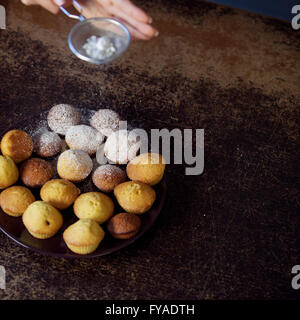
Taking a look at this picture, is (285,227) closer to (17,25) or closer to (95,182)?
(95,182)

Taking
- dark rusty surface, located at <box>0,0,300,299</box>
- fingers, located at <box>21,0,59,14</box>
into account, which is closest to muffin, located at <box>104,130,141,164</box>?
dark rusty surface, located at <box>0,0,300,299</box>

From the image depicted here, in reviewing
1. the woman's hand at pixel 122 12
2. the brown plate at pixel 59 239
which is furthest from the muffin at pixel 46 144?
the woman's hand at pixel 122 12

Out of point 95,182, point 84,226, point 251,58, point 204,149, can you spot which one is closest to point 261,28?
point 251,58

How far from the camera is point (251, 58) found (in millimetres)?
1240

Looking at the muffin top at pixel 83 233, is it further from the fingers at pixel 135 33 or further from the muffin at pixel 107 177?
the fingers at pixel 135 33

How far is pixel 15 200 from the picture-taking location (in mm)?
768

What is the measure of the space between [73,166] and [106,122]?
0.47ft

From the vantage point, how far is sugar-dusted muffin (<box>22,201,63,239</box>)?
73cm

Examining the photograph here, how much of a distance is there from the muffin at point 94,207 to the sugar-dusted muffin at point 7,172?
0.46ft

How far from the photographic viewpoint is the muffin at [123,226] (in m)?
0.75

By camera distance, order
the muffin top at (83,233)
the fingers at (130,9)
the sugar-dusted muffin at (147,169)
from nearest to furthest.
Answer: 1. the muffin top at (83,233)
2. the sugar-dusted muffin at (147,169)
3. the fingers at (130,9)

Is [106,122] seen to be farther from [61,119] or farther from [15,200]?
[15,200]

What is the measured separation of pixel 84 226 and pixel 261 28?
37.7 inches

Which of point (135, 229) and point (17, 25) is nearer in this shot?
point (135, 229)
